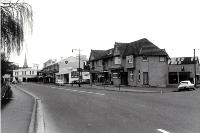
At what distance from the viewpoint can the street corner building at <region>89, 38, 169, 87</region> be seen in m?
57.8

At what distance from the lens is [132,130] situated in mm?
11031

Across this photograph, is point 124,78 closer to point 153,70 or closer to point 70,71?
point 153,70

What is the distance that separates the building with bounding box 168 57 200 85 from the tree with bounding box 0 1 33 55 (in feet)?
214

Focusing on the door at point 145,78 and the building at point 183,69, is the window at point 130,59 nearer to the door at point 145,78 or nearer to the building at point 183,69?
the door at point 145,78

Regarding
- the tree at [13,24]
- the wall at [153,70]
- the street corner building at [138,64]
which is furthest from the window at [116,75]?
the tree at [13,24]

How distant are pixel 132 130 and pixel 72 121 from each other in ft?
11.8

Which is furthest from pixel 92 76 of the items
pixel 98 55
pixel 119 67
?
pixel 119 67

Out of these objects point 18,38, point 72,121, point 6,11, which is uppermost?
point 6,11

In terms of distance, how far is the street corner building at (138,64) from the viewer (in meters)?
57.8

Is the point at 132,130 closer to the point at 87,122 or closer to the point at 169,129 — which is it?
the point at 169,129

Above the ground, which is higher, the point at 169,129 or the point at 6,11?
the point at 6,11

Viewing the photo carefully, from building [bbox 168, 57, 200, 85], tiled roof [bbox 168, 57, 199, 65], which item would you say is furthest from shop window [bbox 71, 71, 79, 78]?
tiled roof [bbox 168, 57, 199, 65]

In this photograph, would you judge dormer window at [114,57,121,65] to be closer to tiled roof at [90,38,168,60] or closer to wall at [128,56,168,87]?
tiled roof at [90,38,168,60]

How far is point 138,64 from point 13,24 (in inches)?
1919
